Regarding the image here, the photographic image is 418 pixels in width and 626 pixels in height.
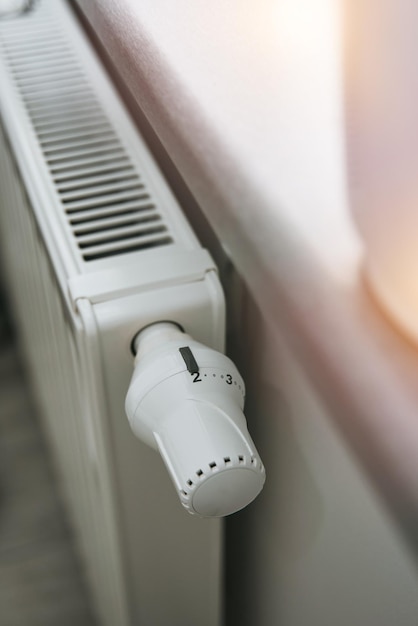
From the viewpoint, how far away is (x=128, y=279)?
42 centimetres

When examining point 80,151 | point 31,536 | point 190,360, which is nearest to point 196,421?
point 190,360

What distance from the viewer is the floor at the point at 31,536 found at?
3.12 feet

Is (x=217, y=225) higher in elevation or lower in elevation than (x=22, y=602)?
higher

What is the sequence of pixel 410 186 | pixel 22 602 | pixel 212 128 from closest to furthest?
1. pixel 410 186
2. pixel 212 128
3. pixel 22 602

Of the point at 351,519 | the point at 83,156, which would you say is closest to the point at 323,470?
the point at 351,519

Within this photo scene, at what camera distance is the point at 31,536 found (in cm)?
103

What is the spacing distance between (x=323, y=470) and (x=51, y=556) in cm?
72

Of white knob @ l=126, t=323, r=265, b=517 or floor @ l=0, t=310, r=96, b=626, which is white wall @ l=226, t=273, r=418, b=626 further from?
floor @ l=0, t=310, r=96, b=626

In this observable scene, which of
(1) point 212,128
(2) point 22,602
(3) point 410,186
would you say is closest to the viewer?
(3) point 410,186

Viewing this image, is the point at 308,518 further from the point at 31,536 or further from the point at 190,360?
the point at 31,536

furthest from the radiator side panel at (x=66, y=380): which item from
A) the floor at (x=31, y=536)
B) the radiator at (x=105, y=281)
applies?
the floor at (x=31, y=536)

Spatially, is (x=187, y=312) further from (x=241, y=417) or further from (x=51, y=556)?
(x=51, y=556)

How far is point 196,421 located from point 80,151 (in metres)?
0.25

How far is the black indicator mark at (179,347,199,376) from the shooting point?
0.37m
